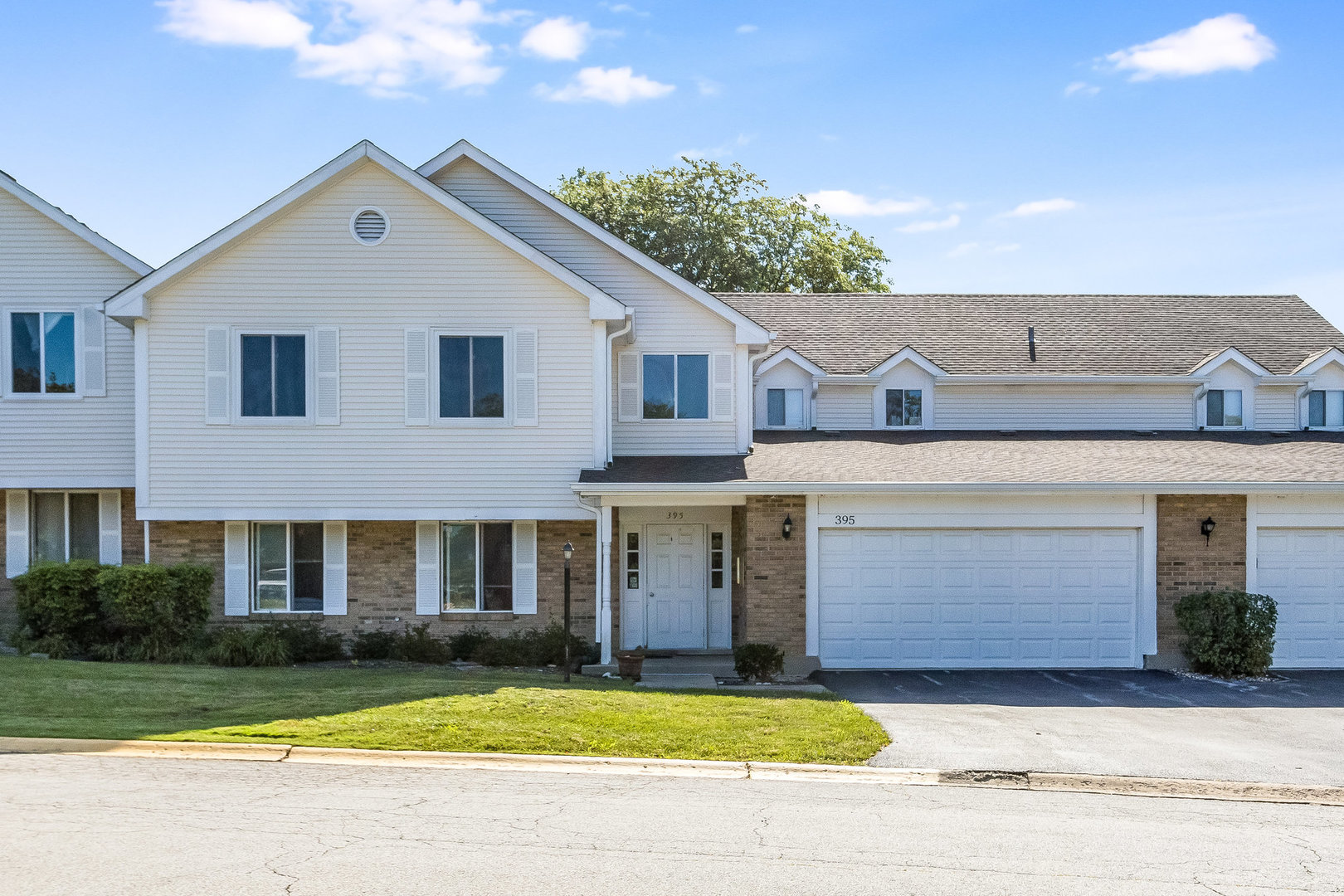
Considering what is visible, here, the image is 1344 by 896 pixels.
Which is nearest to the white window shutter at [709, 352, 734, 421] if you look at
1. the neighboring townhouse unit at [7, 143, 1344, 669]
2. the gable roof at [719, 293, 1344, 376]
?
the neighboring townhouse unit at [7, 143, 1344, 669]

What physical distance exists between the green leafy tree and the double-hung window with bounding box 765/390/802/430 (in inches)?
742

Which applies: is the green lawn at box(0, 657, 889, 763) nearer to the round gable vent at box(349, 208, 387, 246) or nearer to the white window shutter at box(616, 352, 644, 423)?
the white window shutter at box(616, 352, 644, 423)

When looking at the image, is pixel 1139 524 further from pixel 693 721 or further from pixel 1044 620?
pixel 693 721

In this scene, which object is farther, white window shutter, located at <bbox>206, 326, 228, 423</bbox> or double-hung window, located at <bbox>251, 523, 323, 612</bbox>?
double-hung window, located at <bbox>251, 523, 323, 612</bbox>

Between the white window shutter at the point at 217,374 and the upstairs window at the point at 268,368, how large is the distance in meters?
0.28

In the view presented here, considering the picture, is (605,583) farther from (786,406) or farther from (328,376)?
(786,406)

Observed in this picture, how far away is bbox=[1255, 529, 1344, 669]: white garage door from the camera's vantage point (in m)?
16.0

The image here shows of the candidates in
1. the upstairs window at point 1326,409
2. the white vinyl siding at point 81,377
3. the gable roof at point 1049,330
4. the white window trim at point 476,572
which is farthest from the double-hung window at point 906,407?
the white vinyl siding at point 81,377

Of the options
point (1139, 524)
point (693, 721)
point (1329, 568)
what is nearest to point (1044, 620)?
point (1139, 524)

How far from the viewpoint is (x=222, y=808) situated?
7.68 metres

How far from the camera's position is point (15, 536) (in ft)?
56.2

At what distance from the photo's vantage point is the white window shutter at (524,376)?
632 inches

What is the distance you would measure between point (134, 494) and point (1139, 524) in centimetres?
1688

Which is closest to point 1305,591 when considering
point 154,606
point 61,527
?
point 154,606
